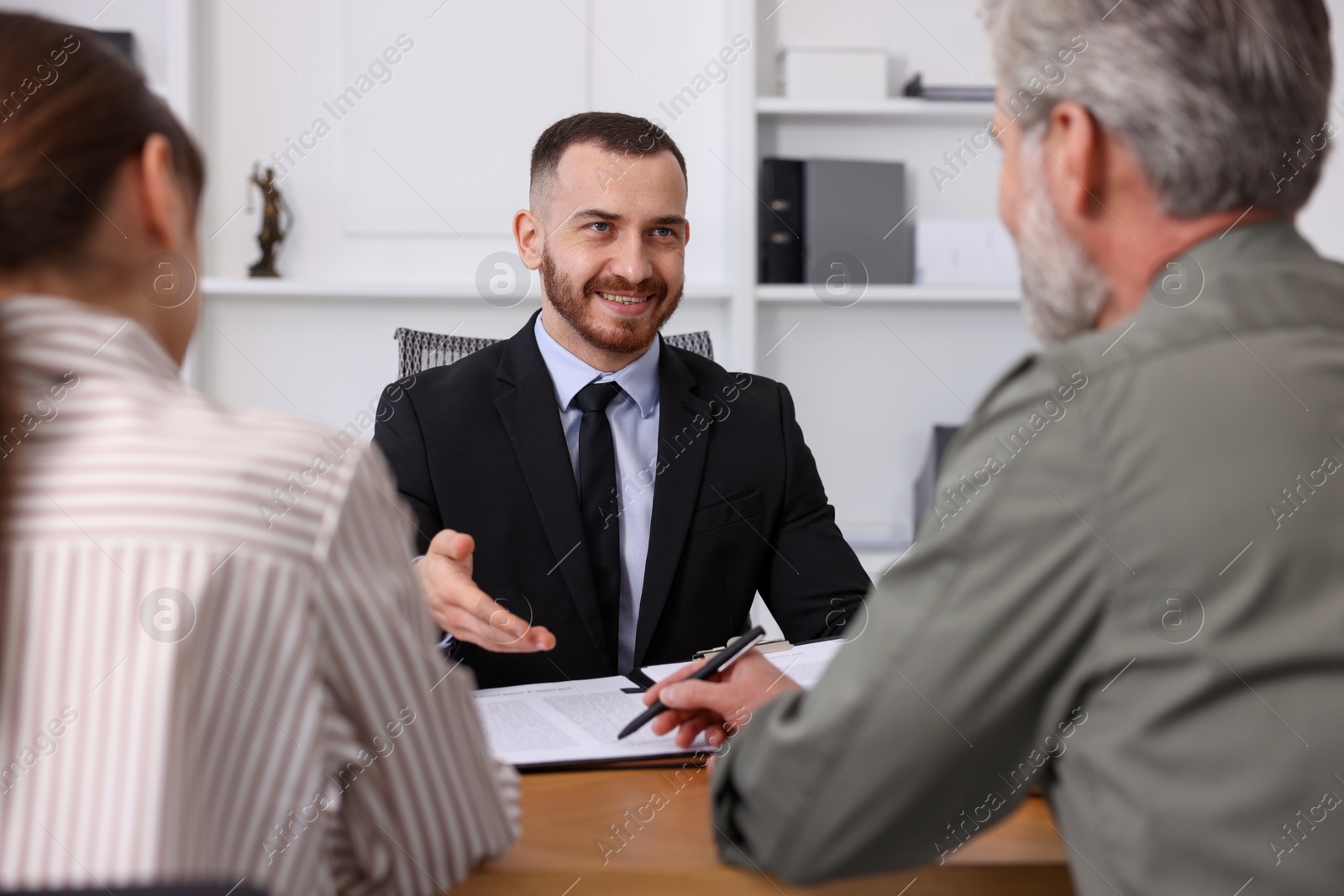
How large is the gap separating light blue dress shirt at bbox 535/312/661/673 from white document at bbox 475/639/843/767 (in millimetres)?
414

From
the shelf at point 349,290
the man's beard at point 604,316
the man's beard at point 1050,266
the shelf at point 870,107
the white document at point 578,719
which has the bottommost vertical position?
the white document at point 578,719

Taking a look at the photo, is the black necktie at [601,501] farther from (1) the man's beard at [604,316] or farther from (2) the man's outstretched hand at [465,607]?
(2) the man's outstretched hand at [465,607]

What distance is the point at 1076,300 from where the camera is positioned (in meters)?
0.88

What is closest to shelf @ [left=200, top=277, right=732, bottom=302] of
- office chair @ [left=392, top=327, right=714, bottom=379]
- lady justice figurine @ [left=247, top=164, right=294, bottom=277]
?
lady justice figurine @ [left=247, top=164, right=294, bottom=277]

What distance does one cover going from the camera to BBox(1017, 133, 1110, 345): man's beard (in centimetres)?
86

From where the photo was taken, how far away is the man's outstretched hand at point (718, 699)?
1063mm

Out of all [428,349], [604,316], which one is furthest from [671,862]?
[428,349]

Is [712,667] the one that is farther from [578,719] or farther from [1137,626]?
[1137,626]

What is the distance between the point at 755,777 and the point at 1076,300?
1.50 feet

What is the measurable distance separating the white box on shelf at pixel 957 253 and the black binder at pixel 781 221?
36cm

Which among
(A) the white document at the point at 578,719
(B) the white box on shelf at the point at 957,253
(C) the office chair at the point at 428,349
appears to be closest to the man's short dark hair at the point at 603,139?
(C) the office chair at the point at 428,349

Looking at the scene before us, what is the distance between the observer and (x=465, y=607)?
1.28 meters

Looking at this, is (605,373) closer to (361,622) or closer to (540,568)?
(540,568)

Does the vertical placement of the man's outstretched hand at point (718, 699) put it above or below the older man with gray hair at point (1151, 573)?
below
